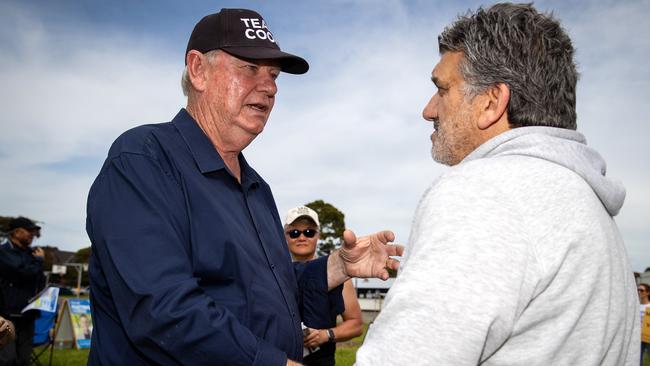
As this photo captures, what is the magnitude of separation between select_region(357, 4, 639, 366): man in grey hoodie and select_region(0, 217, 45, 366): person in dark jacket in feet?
26.3

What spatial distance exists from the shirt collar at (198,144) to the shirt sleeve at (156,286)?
15.6 inches

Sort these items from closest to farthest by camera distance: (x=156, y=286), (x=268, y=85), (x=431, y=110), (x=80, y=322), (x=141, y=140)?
(x=156, y=286), (x=431, y=110), (x=141, y=140), (x=268, y=85), (x=80, y=322)

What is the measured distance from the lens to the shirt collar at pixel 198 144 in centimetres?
237

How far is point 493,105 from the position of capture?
5.56 ft

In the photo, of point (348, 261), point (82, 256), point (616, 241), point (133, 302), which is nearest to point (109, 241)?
point (133, 302)

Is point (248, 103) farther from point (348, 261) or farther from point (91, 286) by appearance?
point (91, 286)

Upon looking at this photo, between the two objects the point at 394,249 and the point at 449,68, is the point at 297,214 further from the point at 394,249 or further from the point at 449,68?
the point at 449,68

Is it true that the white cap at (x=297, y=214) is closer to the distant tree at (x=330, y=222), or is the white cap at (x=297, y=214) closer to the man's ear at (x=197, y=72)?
the man's ear at (x=197, y=72)

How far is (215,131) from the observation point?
2.75 meters

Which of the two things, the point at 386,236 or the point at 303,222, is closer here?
the point at 386,236

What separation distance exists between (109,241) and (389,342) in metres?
1.12

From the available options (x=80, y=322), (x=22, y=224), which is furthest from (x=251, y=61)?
(x=80, y=322)

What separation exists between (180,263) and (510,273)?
1.15 meters

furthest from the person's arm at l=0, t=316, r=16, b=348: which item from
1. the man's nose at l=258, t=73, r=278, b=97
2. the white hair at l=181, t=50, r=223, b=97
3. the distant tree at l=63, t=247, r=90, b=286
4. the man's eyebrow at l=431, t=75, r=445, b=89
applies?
the distant tree at l=63, t=247, r=90, b=286
